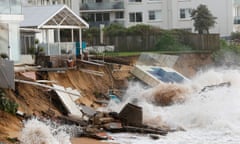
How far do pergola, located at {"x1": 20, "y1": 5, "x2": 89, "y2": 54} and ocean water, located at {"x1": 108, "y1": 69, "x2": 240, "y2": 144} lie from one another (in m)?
6.15

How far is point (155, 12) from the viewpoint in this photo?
240 ft

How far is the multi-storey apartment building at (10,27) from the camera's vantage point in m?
33.9

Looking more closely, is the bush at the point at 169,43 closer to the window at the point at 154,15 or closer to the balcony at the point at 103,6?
the window at the point at 154,15

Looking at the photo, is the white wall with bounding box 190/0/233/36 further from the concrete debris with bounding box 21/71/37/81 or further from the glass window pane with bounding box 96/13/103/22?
the concrete debris with bounding box 21/71/37/81

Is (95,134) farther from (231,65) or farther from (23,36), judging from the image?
(231,65)

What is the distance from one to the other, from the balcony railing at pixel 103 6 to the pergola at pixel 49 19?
29.0 meters

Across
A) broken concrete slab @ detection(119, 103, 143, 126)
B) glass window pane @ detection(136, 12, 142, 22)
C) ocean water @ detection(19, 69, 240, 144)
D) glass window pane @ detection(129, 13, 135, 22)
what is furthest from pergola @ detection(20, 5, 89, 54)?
glass window pane @ detection(129, 13, 135, 22)

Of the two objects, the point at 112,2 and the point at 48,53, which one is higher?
the point at 112,2

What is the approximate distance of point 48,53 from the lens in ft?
138

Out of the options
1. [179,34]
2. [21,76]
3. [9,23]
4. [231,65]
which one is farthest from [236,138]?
[179,34]

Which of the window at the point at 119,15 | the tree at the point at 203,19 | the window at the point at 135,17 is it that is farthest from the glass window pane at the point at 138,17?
the tree at the point at 203,19

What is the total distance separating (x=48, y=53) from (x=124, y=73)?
19.5ft

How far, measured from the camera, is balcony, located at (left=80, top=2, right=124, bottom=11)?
2928 inches

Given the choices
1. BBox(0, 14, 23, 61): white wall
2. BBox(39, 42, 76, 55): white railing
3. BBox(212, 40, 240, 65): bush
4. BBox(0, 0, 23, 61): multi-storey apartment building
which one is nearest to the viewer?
BBox(0, 0, 23, 61): multi-storey apartment building
